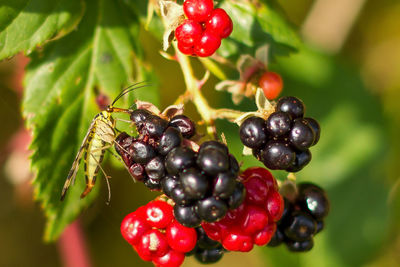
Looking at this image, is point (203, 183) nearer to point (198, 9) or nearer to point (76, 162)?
point (198, 9)

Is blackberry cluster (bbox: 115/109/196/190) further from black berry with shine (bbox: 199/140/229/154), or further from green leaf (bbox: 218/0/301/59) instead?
green leaf (bbox: 218/0/301/59)

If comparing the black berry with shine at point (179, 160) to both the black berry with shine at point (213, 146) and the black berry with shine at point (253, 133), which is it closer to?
the black berry with shine at point (213, 146)

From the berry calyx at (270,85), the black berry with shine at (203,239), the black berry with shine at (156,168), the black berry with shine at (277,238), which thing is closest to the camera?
the black berry with shine at (156,168)

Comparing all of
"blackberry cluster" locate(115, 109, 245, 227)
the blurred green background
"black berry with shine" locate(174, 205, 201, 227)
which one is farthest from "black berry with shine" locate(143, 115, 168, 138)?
the blurred green background

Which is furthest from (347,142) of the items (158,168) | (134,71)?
(158,168)

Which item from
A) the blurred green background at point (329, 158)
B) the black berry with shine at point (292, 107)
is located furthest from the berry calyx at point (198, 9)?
the blurred green background at point (329, 158)

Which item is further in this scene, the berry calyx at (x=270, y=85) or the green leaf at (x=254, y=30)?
the green leaf at (x=254, y=30)
